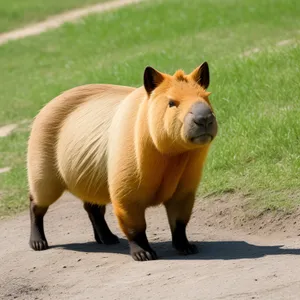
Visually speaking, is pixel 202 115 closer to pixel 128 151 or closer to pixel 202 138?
pixel 202 138

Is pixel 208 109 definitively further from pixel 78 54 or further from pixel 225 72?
pixel 78 54

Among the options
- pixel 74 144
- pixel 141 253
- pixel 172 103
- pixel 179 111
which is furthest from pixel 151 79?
pixel 141 253

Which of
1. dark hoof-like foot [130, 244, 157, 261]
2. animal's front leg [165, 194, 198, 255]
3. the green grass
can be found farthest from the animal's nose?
the green grass

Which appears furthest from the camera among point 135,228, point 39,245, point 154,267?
point 39,245

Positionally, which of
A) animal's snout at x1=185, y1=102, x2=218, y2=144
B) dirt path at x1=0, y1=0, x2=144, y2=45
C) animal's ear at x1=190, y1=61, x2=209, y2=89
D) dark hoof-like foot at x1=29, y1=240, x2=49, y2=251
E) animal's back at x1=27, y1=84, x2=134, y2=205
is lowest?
dirt path at x1=0, y1=0, x2=144, y2=45

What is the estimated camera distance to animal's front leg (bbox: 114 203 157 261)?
687cm

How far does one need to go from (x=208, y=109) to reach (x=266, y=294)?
1.37 meters

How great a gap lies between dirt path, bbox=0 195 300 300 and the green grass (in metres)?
15.2

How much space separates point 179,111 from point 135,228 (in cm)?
102

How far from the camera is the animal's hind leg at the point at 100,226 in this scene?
7.80 metres

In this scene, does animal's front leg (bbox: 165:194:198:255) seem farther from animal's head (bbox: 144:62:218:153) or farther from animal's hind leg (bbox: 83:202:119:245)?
animal's hind leg (bbox: 83:202:119:245)

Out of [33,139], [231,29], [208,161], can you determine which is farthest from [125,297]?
[231,29]

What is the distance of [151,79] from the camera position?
675 cm

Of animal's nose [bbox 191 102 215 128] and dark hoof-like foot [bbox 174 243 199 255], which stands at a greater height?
animal's nose [bbox 191 102 215 128]
